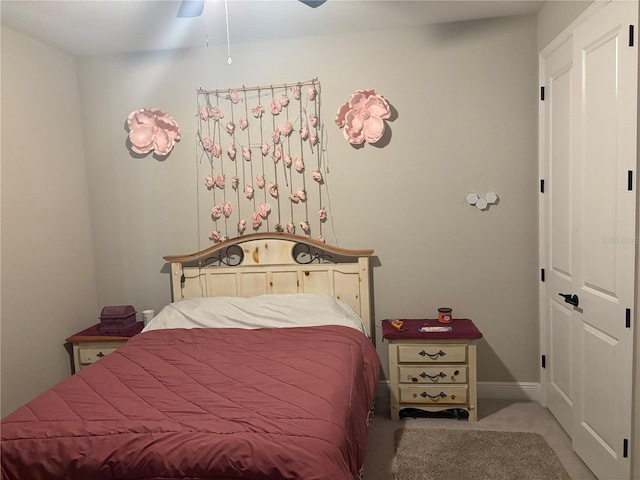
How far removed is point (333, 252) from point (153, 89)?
5.89ft

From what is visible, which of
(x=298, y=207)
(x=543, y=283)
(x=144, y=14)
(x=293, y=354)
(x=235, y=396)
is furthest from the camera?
(x=298, y=207)

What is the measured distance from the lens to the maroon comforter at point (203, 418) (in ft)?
5.49

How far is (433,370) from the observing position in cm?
304

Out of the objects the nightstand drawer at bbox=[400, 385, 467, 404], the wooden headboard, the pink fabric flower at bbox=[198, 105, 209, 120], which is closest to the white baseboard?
the nightstand drawer at bbox=[400, 385, 467, 404]

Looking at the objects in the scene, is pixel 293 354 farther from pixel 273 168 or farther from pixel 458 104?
Result: pixel 458 104

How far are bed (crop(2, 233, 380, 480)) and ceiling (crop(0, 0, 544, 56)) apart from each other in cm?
141

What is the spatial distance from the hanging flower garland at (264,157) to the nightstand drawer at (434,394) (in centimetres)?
119

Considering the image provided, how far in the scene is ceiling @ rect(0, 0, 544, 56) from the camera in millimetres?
2730

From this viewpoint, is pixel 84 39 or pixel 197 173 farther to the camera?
pixel 197 173

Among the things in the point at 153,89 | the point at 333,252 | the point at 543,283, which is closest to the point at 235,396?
the point at 333,252

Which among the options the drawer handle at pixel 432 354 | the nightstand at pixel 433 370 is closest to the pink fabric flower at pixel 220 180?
the nightstand at pixel 433 370

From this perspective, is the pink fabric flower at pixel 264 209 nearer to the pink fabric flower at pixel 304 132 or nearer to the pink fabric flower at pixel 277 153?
the pink fabric flower at pixel 277 153

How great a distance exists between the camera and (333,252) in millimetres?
3342

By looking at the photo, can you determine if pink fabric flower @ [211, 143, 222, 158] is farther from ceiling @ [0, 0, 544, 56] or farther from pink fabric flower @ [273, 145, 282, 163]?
ceiling @ [0, 0, 544, 56]
